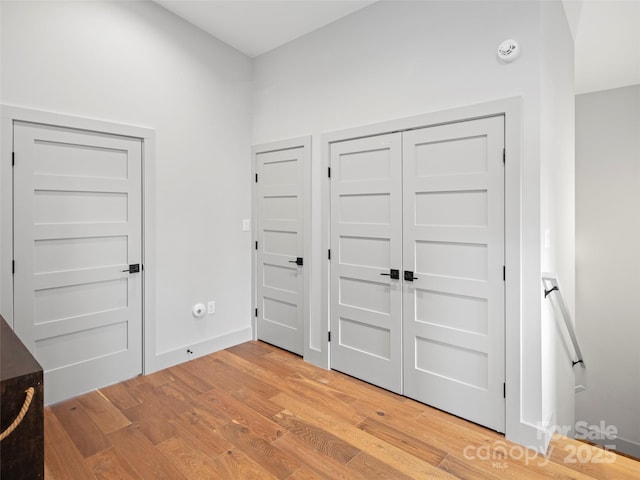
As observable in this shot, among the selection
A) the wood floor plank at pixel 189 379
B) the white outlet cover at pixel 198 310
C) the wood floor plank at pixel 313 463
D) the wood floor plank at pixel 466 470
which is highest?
the white outlet cover at pixel 198 310

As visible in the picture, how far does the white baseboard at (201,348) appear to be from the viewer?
3.21 meters

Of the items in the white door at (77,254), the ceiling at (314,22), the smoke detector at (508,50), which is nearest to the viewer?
the smoke detector at (508,50)

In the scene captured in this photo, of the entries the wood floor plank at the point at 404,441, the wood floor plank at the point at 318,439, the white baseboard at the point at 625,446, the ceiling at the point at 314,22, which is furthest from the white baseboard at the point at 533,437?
the white baseboard at the point at 625,446

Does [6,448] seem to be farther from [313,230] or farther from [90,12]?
[90,12]

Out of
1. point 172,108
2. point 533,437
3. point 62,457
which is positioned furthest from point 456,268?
point 172,108

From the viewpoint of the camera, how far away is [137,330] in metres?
3.07

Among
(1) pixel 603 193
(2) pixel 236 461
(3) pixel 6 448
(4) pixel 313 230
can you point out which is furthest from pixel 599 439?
(3) pixel 6 448

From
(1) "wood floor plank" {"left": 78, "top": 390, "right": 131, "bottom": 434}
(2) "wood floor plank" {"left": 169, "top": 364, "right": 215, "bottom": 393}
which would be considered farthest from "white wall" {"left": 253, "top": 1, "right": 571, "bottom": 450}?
(1) "wood floor plank" {"left": 78, "top": 390, "right": 131, "bottom": 434}

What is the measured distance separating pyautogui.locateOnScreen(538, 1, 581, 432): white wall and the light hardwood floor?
395mm

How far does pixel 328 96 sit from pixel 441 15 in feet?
3.62

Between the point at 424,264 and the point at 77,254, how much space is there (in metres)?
2.67

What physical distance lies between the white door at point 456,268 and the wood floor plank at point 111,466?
1.93 m

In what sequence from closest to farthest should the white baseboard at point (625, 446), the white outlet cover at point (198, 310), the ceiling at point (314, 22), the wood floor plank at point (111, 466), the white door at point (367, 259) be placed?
the wood floor plank at point (111, 466), the white door at point (367, 259), the ceiling at point (314, 22), the white outlet cover at point (198, 310), the white baseboard at point (625, 446)

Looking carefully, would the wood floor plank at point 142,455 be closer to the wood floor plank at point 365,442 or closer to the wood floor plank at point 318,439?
the wood floor plank at point 318,439
